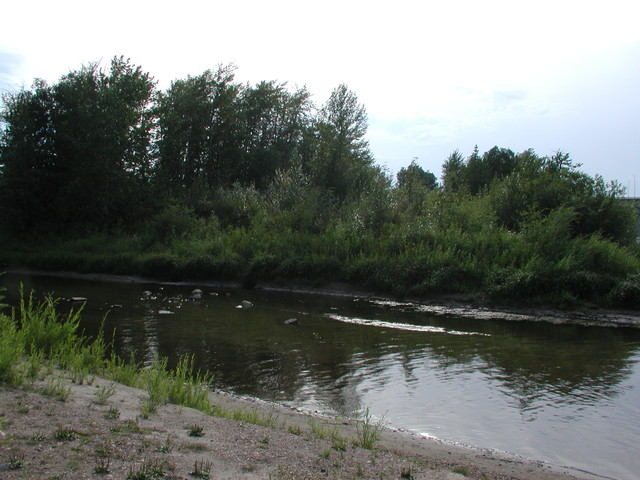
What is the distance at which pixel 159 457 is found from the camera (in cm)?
501

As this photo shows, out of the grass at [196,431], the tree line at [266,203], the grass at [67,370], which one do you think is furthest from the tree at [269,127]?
the grass at [196,431]

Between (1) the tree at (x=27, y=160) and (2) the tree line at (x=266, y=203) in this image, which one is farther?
(1) the tree at (x=27, y=160)

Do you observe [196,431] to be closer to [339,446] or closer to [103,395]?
[339,446]

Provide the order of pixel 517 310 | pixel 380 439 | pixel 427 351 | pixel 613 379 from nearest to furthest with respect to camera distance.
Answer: pixel 380 439
pixel 613 379
pixel 427 351
pixel 517 310

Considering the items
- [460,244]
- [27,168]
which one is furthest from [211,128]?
[460,244]

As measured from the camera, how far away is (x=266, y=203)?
37.3m

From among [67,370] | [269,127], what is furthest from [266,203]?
[67,370]

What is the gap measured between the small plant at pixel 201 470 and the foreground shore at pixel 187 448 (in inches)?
0.5

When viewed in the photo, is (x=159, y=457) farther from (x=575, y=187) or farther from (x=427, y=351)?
(x=575, y=187)

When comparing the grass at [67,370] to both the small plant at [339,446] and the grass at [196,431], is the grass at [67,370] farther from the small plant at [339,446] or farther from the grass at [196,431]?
the small plant at [339,446]

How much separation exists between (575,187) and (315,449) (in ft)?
86.3

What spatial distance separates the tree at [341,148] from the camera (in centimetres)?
4353

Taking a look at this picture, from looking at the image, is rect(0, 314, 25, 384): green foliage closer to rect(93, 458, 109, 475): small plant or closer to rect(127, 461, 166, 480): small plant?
rect(93, 458, 109, 475): small plant

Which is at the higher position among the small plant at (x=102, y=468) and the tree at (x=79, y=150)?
the tree at (x=79, y=150)
